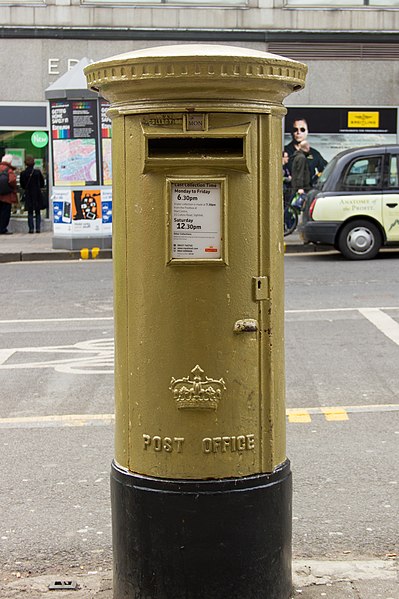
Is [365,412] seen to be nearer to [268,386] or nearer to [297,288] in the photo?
[268,386]

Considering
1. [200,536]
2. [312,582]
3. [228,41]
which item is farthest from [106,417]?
[228,41]

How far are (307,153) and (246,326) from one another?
789 inches

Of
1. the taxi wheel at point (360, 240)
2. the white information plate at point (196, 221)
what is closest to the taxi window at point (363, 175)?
the taxi wheel at point (360, 240)

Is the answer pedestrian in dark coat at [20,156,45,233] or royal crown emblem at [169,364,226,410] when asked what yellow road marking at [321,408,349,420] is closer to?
royal crown emblem at [169,364,226,410]

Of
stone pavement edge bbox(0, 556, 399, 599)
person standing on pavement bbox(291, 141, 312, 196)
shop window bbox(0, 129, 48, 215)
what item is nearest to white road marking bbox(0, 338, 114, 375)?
stone pavement edge bbox(0, 556, 399, 599)

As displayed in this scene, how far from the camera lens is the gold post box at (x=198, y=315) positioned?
3586 mm

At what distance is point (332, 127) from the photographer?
23422mm

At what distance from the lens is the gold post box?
3586 millimetres

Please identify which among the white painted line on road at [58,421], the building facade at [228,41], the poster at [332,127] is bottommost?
the white painted line on road at [58,421]

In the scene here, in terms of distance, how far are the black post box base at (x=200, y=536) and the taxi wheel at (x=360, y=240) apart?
515 inches

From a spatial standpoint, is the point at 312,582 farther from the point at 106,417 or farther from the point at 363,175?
the point at 363,175

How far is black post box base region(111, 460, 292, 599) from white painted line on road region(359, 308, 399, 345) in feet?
→ 19.4

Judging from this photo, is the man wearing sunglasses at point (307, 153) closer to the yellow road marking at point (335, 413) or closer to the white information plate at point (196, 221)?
the yellow road marking at point (335, 413)

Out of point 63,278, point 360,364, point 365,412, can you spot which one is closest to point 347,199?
point 63,278
